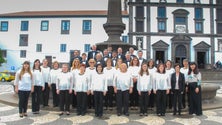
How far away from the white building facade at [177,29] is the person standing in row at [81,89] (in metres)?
32.5

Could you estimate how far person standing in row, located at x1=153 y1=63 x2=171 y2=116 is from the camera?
23.3 feet

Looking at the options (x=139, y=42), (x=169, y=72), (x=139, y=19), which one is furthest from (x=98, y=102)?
(x=139, y=19)

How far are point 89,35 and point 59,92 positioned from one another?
32.9 m

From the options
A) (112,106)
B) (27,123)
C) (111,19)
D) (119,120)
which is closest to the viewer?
(27,123)

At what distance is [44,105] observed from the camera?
26.1 feet

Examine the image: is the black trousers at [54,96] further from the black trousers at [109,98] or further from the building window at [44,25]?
the building window at [44,25]

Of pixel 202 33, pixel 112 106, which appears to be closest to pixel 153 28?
pixel 202 33

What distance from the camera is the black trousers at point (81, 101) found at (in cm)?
707

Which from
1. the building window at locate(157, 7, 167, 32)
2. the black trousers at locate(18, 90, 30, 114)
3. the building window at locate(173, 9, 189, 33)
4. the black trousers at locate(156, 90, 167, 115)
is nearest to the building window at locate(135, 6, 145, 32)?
the building window at locate(157, 7, 167, 32)

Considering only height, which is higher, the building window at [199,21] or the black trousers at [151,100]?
the building window at [199,21]

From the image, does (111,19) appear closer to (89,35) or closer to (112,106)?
(112,106)

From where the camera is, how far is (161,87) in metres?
7.14

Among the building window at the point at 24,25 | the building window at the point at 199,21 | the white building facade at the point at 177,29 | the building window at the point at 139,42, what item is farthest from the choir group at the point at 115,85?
the building window at the point at 24,25

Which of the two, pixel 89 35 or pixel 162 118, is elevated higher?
pixel 89 35
